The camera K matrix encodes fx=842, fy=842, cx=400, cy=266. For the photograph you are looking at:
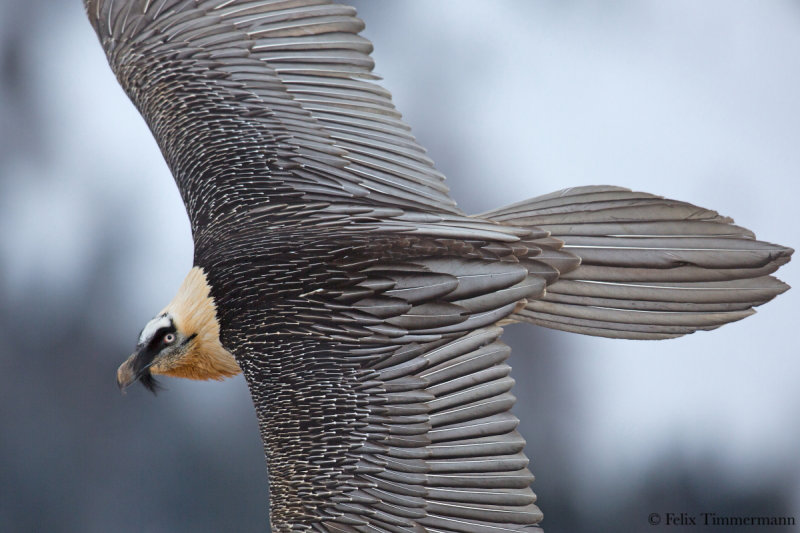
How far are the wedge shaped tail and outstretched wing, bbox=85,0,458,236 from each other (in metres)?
0.23

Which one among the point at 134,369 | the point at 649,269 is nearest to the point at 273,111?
the point at 134,369

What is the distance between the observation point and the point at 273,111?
1.54m

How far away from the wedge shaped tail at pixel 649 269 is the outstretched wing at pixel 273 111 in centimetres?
23

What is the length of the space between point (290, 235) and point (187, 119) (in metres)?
0.38

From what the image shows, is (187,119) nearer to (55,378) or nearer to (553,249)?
(553,249)

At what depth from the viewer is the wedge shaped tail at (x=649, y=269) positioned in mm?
1302

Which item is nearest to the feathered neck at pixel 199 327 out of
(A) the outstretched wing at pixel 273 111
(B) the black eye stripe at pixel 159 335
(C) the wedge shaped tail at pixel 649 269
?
(B) the black eye stripe at pixel 159 335

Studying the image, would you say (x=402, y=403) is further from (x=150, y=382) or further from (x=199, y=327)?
(x=150, y=382)

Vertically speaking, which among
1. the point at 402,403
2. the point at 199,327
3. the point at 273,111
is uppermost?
the point at 273,111

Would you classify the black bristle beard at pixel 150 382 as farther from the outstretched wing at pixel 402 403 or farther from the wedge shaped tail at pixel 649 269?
the wedge shaped tail at pixel 649 269

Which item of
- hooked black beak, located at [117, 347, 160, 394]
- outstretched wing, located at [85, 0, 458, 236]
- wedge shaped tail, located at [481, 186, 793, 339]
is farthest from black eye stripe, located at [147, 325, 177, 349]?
wedge shaped tail, located at [481, 186, 793, 339]

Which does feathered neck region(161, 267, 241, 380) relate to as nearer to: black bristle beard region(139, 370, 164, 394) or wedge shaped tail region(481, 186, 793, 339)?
black bristle beard region(139, 370, 164, 394)

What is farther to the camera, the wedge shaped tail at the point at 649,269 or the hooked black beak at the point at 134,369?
the hooked black beak at the point at 134,369

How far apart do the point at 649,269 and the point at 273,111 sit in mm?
719
